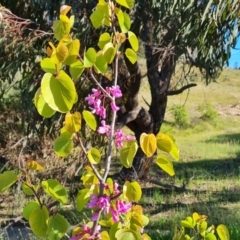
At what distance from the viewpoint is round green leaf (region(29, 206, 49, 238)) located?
1366 millimetres

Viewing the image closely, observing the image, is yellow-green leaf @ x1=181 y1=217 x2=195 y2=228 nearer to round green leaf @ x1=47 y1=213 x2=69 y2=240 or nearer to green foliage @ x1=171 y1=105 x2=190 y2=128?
round green leaf @ x1=47 y1=213 x2=69 y2=240

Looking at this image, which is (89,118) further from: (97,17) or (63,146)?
(97,17)

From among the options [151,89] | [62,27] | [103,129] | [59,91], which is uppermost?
[62,27]

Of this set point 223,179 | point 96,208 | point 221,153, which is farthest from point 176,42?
point 221,153

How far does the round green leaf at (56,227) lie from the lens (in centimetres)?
134

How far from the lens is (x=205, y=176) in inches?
358

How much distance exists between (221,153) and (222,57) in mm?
6104

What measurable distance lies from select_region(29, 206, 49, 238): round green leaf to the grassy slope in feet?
3.38

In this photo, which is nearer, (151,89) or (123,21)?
(123,21)

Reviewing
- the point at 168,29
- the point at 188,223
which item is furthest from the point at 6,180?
the point at 168,29

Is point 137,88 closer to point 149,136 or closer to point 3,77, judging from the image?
point 3,77

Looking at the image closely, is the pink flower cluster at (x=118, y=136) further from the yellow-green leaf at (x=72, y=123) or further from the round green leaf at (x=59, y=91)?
the round green leaf at (x=59, y=91)

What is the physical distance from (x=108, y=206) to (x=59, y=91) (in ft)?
1.17

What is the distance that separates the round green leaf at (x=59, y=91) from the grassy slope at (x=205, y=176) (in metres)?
1.18
